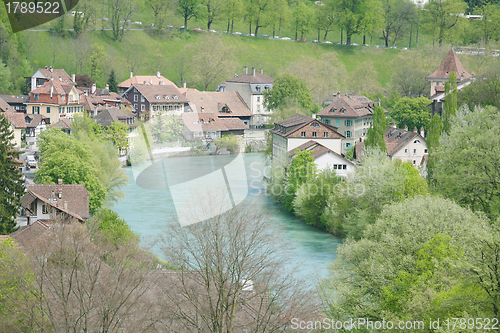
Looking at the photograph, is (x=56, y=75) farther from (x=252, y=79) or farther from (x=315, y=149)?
(x=315, y=149)

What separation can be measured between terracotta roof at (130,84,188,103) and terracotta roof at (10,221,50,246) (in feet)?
129

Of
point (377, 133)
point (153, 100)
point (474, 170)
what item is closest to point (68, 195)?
point (474, 170)

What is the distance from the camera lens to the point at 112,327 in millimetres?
14109

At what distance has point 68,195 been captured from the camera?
26406 millimetres

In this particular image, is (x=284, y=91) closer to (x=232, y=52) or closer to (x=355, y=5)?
(x=232, y=52)

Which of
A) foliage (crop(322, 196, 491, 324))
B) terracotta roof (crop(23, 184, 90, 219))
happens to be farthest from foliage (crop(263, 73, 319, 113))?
foliage (crop(322, 196, 491, 324))

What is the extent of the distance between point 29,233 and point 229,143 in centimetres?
3319

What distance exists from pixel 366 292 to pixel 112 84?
5312 centimetres

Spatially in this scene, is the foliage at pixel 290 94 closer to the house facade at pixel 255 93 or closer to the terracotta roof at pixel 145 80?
the house facade at pixel 255 93

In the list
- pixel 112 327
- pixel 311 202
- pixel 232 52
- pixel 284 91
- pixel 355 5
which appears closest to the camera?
pixel 112 327

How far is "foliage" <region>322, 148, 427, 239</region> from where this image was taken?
26266mm

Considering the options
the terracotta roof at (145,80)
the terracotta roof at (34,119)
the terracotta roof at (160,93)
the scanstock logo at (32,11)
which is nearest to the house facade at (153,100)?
the terracotta roof at (160,93)

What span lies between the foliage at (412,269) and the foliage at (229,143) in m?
33.6

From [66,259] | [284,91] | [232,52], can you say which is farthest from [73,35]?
[66,259]
